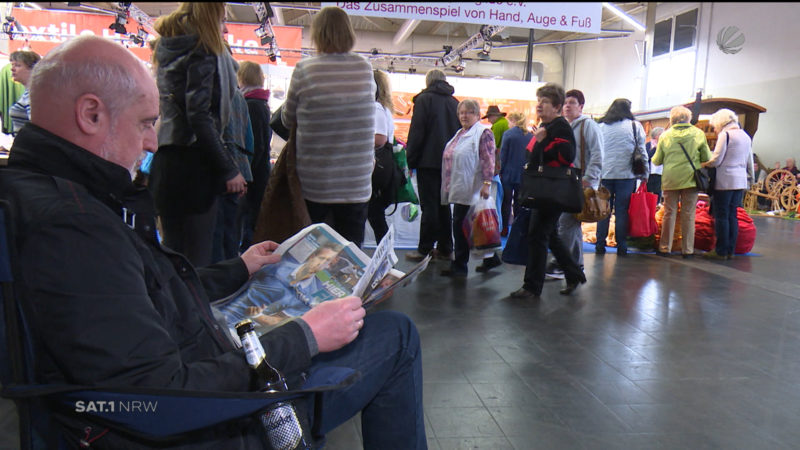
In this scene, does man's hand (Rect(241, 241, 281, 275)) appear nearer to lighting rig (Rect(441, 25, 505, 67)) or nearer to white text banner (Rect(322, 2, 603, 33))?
white text banner (Rect(322, 2, 603, 33))

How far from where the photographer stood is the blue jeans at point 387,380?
4.05ft

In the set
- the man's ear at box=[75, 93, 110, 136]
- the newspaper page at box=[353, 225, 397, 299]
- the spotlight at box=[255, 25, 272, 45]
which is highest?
the spotlight at box=[255, 25, 272, 45]

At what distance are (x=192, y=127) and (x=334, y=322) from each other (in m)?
1.30

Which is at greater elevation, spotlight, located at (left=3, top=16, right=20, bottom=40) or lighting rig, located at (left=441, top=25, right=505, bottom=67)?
lighting rig, located at (left=441, top=25, right=505, bottom=67)

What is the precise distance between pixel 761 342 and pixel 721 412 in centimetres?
125

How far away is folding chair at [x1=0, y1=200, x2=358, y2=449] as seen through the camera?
80cm

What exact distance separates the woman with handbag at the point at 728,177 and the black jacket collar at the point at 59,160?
635 centimetres

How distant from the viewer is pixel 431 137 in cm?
469

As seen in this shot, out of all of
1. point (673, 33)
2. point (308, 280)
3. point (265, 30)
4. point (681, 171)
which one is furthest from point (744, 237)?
point (673, 33)

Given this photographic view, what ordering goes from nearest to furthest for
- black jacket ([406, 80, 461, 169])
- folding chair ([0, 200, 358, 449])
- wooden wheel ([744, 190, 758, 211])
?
folding chair ([0, 200, 358, 449]), black jacket ([406, 80, 461, 169]), wooden wheel ([744, 190, 758, 211])

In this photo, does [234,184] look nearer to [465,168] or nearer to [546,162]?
[546,162]

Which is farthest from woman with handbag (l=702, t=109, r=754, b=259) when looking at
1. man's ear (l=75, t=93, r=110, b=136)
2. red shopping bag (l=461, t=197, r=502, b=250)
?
man's ear (l=75, t=93, r=110, b=136)

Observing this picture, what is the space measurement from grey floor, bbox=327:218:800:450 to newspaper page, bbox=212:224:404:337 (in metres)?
0.79

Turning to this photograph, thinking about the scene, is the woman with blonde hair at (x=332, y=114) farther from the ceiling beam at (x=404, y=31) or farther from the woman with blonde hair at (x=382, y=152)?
the ceiling beam at (x=404, y=31)
